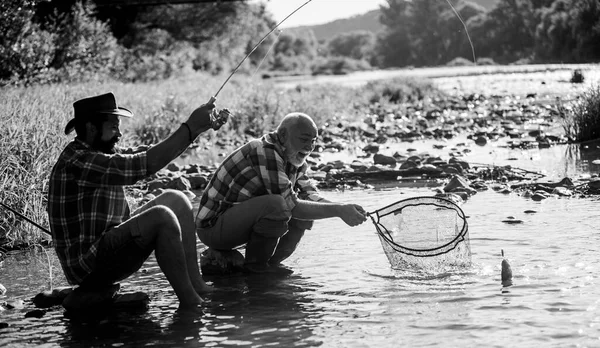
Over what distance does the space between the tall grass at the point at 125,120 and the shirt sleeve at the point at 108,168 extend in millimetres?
2939

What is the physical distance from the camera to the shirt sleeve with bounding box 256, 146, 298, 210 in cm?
604

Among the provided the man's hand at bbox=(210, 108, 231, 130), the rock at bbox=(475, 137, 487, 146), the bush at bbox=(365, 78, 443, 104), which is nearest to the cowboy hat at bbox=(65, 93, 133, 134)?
the man's hand at bbox=(210, 108, 231, 130)

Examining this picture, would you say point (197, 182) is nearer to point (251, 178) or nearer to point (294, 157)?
point (251, 178)

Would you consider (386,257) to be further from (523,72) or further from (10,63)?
(523,72)

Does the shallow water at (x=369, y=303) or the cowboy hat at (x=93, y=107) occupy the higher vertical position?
the cowboy hat at (x=93, y=107)

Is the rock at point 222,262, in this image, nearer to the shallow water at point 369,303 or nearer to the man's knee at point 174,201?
the shallow water at point 369,303

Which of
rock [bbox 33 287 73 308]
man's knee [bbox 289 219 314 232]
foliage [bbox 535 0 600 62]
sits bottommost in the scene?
rock [bbox 33 287 73 308]

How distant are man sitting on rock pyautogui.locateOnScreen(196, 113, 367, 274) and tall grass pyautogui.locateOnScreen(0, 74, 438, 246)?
2.30 m

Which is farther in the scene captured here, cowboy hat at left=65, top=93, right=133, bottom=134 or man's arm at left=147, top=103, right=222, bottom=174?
cowboy hat at left=65, top=93, right=133, bottom=134

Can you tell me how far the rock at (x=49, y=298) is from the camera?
5.72 m

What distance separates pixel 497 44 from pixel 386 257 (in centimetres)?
7660

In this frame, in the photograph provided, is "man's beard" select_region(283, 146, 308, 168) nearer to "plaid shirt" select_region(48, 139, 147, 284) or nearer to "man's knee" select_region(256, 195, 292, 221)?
"man's knee" select_region(256, 195, 292, 221)

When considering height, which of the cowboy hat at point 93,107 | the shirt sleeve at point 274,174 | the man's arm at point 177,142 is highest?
the cowboy hat at point 93,107

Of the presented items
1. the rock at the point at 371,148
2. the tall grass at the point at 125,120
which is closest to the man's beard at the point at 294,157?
the tall grass at the point at 125,120
